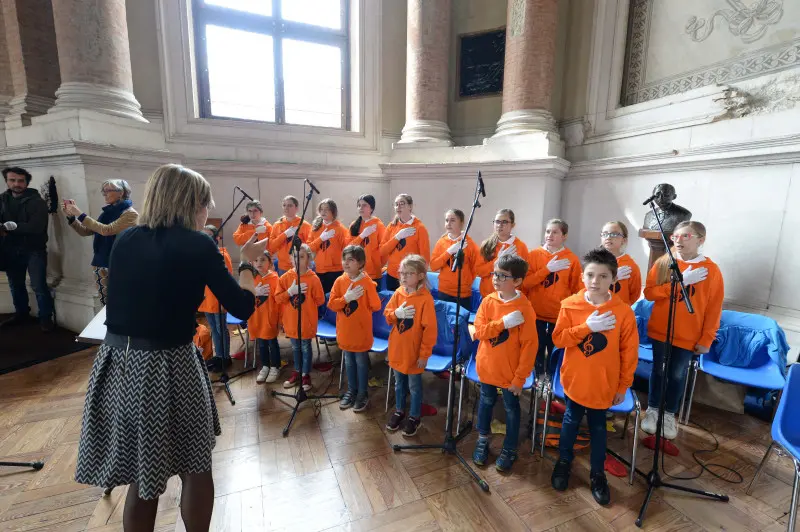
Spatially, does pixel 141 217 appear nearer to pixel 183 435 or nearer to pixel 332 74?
pixel 183 435

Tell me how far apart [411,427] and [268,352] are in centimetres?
156

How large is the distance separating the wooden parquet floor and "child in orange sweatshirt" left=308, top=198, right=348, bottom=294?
1.62 m

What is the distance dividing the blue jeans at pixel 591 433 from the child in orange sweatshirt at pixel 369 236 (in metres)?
2.37

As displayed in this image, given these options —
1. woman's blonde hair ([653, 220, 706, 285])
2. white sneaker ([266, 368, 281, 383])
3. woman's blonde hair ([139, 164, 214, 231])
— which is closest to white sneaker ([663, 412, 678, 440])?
woman's blonde hair ([653, 220, 706, 285])

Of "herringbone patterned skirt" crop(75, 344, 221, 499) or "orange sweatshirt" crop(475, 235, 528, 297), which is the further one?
"orange sweatshirt" crop(475, 235, 528, 297)

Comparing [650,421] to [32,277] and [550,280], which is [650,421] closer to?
[550,280]

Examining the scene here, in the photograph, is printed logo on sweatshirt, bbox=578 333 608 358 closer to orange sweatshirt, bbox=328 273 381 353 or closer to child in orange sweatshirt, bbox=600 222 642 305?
child in orange sweatshirt, bbox=600 222 642 305

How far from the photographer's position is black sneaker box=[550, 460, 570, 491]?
2.20m

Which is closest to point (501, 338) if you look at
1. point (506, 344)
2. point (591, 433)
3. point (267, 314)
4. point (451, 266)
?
point (506, 344)

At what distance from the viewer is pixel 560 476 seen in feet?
7.29

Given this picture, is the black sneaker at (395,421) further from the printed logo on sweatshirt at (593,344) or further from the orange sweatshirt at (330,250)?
the orange sweatshirt at (330,250)

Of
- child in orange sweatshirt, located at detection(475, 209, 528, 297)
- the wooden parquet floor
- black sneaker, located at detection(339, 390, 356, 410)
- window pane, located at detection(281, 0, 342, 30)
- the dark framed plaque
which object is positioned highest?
window pane, located at detection(281, 0, 342, 30)

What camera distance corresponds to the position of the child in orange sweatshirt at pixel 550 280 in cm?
295

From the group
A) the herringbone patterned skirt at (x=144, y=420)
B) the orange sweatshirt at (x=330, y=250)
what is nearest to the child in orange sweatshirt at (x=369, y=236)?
the orange sweatshirt at (x=330, y=250)
